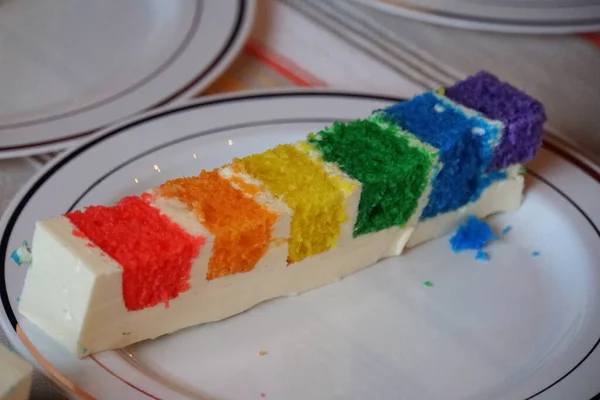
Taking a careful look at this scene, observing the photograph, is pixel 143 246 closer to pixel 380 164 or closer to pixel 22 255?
pixel 22 255

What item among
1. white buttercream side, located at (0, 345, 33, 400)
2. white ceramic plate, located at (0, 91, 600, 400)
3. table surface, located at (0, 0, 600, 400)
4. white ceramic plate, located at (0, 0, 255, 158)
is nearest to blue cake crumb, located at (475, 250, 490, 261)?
white ceramic plate, located at (0, 91, 600, 400)

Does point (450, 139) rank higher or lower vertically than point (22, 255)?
higher

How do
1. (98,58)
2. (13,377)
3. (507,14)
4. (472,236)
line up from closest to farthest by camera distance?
(13,377)
(472,236)
(98,58)
(507,14)

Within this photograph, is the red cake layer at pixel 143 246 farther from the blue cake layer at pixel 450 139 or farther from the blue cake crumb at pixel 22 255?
the blue cake layer at pixel 450 139

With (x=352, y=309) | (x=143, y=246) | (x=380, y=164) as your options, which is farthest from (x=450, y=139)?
(x=143, y=246)

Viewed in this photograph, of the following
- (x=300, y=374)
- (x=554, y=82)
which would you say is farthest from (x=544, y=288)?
(x=554, y=82)

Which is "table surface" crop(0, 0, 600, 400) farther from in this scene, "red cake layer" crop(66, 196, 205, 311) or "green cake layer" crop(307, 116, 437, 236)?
"red cake layer" crop(66, 196, 205, 311)

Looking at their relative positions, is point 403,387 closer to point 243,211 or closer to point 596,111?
point 243,211
